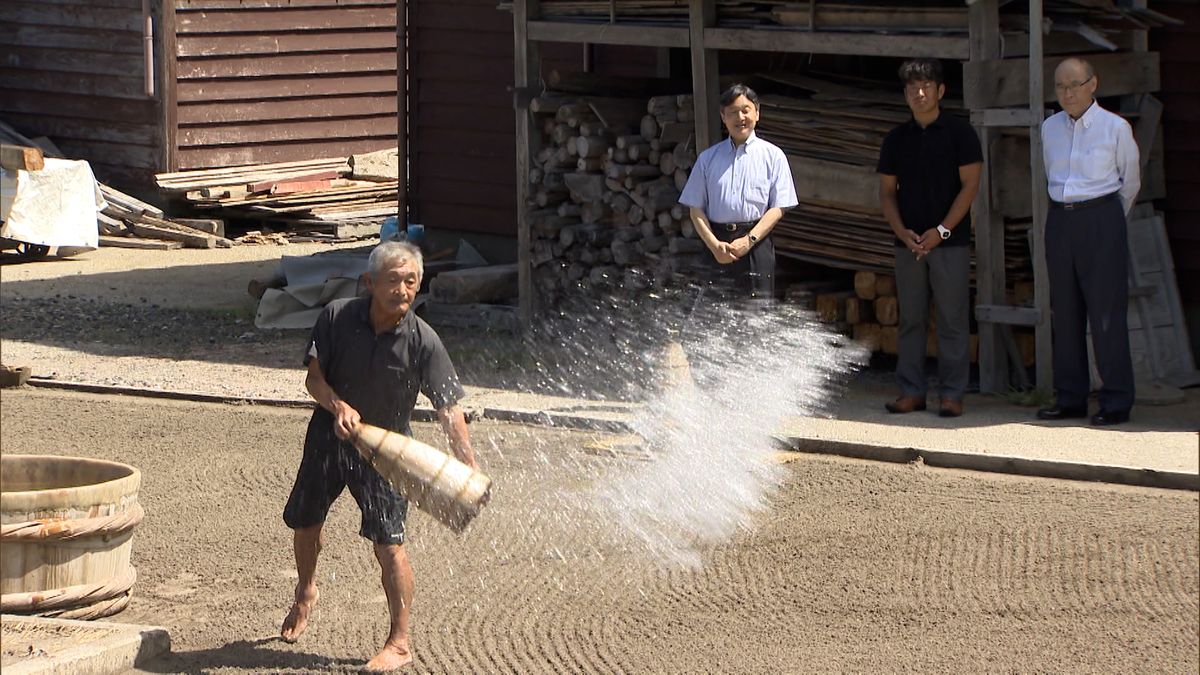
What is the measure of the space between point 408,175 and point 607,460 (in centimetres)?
749

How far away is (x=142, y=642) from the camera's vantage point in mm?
6258

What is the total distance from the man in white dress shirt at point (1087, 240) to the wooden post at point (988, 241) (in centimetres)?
67

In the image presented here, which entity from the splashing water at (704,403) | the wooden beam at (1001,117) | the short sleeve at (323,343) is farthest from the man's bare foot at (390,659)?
the wooden beam at (1001,117)

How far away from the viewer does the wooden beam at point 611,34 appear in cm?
1185

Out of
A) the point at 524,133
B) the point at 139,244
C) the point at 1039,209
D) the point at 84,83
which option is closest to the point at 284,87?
the point at 84,83

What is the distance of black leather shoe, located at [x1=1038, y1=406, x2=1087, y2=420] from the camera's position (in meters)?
9.86

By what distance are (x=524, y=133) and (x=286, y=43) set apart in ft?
26.2

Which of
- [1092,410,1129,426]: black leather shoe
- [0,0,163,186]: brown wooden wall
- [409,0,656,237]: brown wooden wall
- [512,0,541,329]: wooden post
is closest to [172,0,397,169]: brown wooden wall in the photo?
[0,0,163,186]: brown wooden wall

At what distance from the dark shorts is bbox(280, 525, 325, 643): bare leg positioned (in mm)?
47

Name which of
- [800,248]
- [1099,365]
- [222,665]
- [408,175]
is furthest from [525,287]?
[222,665]

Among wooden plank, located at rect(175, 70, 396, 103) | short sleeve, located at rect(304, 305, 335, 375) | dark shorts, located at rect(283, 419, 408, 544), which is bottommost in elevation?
dark shorts, located at rect(283, 419, 408, 544)

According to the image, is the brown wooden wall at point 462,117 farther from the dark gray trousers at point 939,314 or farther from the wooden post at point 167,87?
the dark gray trousers at point 939,314

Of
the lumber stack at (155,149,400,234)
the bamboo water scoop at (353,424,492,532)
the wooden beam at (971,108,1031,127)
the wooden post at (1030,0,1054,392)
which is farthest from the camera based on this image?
the lumber stack at (155,149,400,234)

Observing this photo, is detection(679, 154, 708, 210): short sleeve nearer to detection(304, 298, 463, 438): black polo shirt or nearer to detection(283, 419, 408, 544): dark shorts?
detection(304, 298, 463, 438): black polo shirt
